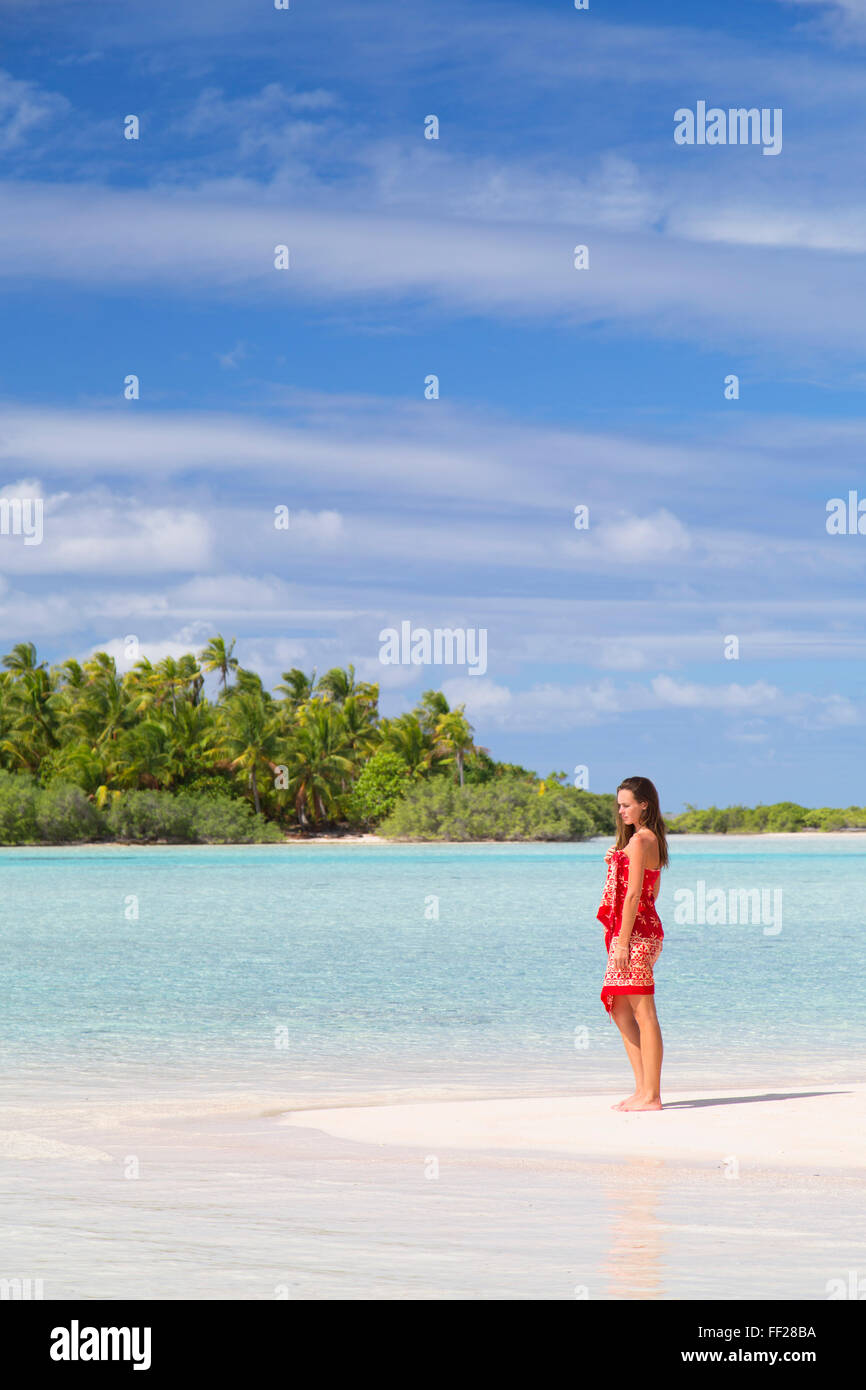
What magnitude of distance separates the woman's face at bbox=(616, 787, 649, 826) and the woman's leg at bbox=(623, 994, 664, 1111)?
1.00 meters

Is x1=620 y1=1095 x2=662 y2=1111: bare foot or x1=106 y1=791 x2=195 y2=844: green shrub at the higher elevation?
x1=106 y1=791 x2=195 y2=844: green shrub

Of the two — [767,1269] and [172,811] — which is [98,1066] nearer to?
[767,1269]

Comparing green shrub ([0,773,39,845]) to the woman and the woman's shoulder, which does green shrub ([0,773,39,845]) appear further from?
the woman's shoulder

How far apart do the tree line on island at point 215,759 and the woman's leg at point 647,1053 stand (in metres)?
68.1

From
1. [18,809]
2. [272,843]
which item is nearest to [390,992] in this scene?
[18,809]

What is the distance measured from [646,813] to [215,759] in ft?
238

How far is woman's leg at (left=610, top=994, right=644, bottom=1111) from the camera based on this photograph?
8695 millimetres

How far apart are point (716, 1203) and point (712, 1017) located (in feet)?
31.1

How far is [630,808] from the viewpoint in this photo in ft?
27.9

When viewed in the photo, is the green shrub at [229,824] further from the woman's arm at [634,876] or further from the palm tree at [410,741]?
the woman's arm at [634,876]

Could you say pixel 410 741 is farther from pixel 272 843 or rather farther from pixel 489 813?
pixel 272 843

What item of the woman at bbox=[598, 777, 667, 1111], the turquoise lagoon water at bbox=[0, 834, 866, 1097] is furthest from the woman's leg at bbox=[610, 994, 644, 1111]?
the turquoise lagoon water at bbox=[0, 834, 866, 1097]

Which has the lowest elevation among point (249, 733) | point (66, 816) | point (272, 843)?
point (272, 843)

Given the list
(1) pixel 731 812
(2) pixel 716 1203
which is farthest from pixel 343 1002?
(1) pixel 731 812
